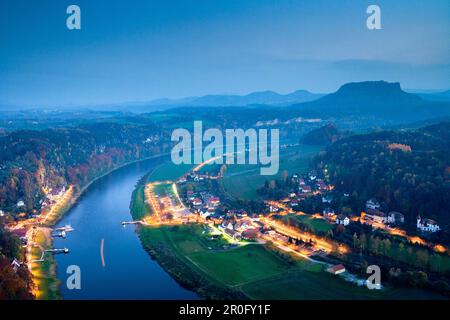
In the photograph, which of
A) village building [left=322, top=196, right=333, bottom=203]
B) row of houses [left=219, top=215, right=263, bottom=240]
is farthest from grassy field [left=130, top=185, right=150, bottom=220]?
village building [left=322, top=196, right=333, bottom=203]

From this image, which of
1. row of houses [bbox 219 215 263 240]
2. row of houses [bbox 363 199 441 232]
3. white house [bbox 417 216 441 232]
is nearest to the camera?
white house [bbox 417 216 441 232]

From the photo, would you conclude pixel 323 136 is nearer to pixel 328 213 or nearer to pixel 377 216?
pixel 328 213

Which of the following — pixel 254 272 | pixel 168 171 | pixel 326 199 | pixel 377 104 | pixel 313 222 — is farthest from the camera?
pixel 377 104

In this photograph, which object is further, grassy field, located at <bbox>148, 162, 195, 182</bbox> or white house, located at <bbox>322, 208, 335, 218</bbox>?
grassy field, located at <bbox>148, 162, 195, 182</bbox>

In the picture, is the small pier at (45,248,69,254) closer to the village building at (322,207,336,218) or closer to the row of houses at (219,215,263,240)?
the row of houses at (219,215,263,240)

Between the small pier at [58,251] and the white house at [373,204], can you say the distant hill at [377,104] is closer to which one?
the white house at [373,204]

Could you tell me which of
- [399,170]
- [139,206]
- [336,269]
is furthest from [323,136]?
[336,269]
